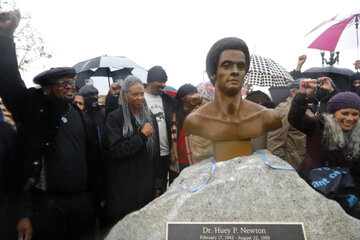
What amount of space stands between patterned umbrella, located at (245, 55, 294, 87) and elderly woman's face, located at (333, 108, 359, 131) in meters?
1.67

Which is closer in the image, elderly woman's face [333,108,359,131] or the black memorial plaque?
the black memorial plaque

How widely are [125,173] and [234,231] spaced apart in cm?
134

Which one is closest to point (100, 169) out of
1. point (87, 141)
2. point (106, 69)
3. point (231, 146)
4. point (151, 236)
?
point (87, 141)

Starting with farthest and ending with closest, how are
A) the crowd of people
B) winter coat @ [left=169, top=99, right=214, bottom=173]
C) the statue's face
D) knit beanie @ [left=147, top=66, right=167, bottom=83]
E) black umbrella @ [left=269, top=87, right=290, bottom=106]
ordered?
1. black umbrella @ [left=269, top=87, right=290, bottom=106]
2. knit beanie @ [left=147, top=66, right=167, bottom=83]
3. winter coat @ [left=169, top=99, right=214, bottom=173]
4. the statue's face
5. the crowd of people

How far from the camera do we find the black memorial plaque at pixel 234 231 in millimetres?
2145

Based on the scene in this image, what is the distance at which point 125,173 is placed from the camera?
3.12 m

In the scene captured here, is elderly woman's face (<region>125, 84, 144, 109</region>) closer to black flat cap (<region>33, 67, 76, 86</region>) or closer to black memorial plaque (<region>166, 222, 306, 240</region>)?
black flat cap (<region>33, 67, 76, 86</region>)

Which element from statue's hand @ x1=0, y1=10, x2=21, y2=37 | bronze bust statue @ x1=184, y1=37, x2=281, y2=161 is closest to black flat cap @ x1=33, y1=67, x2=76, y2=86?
statue's hand @ x1=0, y1=10, x2=21, y2=37

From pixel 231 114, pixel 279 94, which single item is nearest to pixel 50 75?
pixel 231 114

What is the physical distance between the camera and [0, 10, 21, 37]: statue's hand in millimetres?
2129

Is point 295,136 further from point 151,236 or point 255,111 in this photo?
point 151,236

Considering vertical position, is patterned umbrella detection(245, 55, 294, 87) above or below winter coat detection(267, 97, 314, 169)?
above

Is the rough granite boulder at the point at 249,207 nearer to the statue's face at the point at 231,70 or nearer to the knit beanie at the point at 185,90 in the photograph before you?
the statue's face at the point at 231,70

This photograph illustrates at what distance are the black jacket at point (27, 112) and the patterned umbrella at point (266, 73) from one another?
284 centimetres
